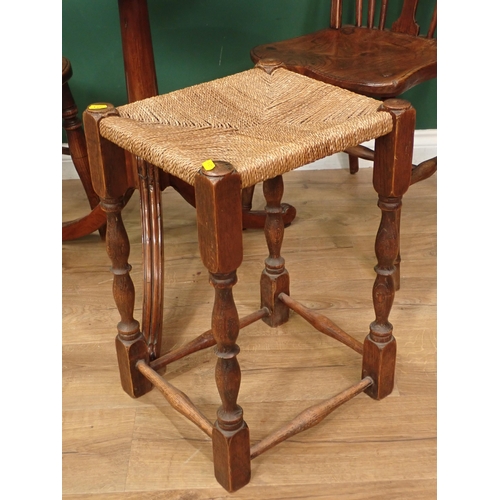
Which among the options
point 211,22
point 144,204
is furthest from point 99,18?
point 144,204

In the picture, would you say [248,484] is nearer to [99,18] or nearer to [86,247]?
[86,247]

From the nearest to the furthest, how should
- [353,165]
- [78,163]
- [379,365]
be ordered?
[379,365], [78,163], [353,165]

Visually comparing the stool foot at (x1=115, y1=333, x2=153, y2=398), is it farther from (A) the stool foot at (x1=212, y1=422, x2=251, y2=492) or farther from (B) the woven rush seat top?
(B) the woven rush seat top

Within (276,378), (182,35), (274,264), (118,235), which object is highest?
(182,35)

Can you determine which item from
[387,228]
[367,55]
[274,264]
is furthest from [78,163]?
[387,228]

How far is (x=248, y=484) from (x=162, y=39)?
4.12ft

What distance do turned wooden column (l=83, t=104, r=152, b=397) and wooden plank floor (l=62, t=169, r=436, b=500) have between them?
6cm

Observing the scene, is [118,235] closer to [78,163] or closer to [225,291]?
[225,291]

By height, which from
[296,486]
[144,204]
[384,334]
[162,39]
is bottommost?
[296,486]

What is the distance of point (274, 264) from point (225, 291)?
1.45ft

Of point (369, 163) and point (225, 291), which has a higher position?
point (225, 291)

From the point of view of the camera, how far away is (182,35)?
1.91 meters

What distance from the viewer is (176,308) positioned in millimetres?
1522

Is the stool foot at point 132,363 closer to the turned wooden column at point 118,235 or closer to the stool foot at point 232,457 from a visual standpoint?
the turned wooden column at point 118,235
